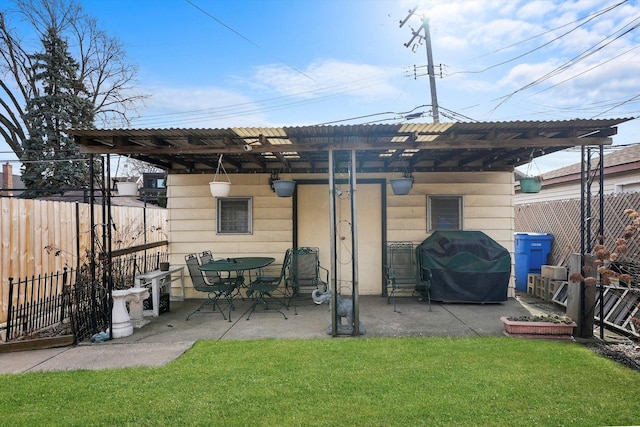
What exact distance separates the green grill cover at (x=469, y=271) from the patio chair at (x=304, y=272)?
1825mm

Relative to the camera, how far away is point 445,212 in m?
6.29

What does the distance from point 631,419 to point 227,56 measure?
35.6ft

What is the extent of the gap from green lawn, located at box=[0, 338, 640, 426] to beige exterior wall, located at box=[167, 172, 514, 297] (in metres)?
2.79

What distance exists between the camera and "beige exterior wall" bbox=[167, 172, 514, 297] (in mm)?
6211

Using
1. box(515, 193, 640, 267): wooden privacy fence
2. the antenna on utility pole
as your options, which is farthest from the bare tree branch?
box(515, 193, 640, 267): wooden privacy fence

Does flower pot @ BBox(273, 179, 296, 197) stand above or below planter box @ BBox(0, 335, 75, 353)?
above

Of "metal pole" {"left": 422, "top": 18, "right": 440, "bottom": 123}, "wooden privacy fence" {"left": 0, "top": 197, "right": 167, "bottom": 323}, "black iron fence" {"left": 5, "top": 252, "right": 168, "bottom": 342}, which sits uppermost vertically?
"metal pole" {"left": 422, "top": 18, "right": 440, "bottom": 123}

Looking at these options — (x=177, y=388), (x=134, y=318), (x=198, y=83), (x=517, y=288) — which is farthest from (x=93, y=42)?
(x=517, y=288)

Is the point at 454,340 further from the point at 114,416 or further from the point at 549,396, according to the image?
the point at 114,416

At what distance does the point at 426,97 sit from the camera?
1059 centimetres

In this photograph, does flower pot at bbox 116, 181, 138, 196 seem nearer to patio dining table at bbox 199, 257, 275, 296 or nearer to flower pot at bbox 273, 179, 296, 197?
patio dining table at bbox 199, 257, 275, 296

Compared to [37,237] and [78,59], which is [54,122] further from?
[37,237]

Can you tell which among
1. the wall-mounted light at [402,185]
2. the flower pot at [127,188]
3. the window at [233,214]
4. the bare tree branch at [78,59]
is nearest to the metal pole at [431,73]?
the wall-mounted light at [402,185]

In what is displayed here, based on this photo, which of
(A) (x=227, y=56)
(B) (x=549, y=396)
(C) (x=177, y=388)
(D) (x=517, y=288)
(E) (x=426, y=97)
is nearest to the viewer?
(B) (x=549, y=396)
